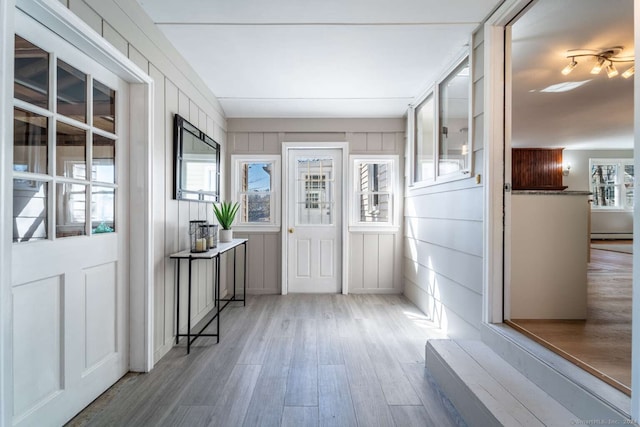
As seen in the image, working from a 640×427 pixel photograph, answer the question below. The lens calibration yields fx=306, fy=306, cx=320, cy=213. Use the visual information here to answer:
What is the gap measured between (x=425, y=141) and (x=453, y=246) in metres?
1.38

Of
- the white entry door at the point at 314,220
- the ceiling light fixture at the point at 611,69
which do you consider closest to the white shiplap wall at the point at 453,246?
the white entry door at the point at 314,220

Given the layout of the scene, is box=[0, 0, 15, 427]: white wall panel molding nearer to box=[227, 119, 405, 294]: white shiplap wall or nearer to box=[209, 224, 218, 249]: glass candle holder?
box=[209, 224, 218, 249]: glass candle holder

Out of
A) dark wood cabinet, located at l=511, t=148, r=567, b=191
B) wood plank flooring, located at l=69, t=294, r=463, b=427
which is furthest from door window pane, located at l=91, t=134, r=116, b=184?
dark wood cabinet, located at l=511, t=148, r=567, b=191

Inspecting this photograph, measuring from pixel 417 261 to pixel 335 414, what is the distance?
2.19 metres

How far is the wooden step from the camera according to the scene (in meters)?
1.30

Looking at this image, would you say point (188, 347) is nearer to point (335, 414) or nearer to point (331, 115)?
point (335, 414)

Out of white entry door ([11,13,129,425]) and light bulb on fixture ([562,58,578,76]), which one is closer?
white entry door ([11,13,129,425])

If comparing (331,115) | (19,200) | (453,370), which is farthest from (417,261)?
(19,200)

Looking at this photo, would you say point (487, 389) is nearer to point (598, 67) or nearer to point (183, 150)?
point (183, 150)

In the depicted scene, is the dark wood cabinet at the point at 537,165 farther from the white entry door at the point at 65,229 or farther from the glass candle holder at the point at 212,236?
the white entry door at the point at 65,229

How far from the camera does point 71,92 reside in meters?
1.61

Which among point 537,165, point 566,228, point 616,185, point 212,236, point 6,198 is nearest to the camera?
point 6,198

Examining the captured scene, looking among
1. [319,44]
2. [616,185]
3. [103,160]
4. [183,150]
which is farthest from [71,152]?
[616,185]

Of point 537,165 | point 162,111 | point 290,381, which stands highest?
point 537,165
